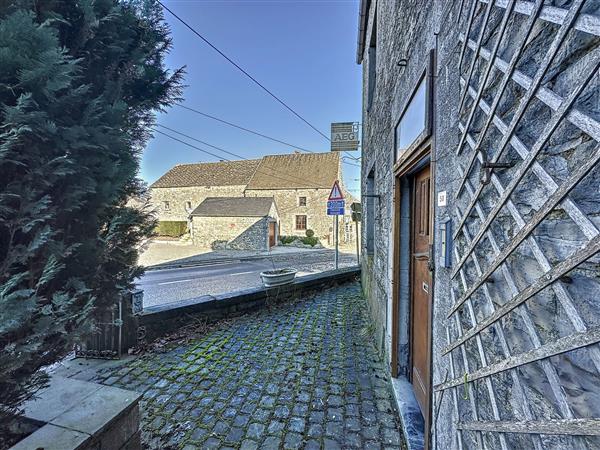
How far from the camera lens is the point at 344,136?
8141 millimetres

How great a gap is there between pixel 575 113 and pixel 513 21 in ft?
1.71

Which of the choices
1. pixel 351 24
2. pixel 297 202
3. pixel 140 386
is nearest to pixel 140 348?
pixel 140 386

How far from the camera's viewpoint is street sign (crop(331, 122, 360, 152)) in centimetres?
791

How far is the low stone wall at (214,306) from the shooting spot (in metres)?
3.71

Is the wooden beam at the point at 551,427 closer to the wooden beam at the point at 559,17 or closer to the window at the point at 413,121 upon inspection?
the wooden beam at the point at 559,17

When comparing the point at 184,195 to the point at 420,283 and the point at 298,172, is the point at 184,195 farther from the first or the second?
the point at 420,283

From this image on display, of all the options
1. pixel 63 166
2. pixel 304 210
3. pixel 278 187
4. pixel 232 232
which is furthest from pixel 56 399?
pixel 278 187

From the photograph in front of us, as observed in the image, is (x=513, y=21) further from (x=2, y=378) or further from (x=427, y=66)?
(x=2, y=378)

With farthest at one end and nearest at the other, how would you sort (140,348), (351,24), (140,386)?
(351,24)
(140,348)
(140,386)

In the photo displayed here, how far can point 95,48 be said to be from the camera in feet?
5.11

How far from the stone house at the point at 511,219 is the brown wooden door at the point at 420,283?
0.32m

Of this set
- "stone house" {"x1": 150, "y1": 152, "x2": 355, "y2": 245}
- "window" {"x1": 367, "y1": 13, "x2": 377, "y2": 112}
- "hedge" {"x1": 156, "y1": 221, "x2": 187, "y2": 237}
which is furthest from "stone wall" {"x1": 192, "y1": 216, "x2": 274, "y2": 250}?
"window" {"x1": 367, "y1": 13, "x2": 377, "y2": 112}

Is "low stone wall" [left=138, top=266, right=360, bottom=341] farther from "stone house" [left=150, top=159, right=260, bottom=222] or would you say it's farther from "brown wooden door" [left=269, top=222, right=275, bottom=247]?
"stone house" [left=150, top=159, right=260, bottom=222]

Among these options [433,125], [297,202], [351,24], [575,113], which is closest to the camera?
[575,113]
